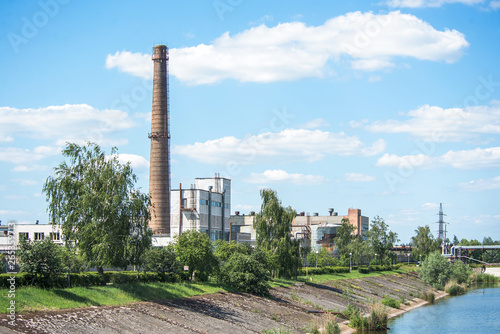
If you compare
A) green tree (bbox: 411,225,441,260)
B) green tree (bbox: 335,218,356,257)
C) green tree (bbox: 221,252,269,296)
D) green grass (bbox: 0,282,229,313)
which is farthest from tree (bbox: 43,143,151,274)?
green tree (bbox: 411,225,441,260)

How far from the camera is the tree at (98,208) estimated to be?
44406mm

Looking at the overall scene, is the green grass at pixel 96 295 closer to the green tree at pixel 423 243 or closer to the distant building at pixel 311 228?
the distant building at pixel 311 228

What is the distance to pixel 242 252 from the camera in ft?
212

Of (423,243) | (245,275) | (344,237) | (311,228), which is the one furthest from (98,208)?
(423,243)

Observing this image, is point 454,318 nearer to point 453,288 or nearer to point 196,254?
point 196,254

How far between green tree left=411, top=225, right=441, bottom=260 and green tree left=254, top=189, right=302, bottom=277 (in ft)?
281

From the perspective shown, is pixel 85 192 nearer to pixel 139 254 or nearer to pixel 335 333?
pixel 139 254

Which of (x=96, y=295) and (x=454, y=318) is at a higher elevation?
(x=96, y=295)

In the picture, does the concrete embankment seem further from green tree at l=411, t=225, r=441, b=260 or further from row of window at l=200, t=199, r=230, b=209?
green tree at l=411, t=225, r=441, b=260

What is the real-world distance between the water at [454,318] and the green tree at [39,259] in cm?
2927

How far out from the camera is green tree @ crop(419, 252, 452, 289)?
9300 centimetres

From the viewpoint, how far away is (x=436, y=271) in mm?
93812

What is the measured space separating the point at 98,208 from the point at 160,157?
163 feet

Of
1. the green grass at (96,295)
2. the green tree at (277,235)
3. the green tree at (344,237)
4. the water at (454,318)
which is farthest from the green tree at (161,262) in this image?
the green tree at (344,237)
